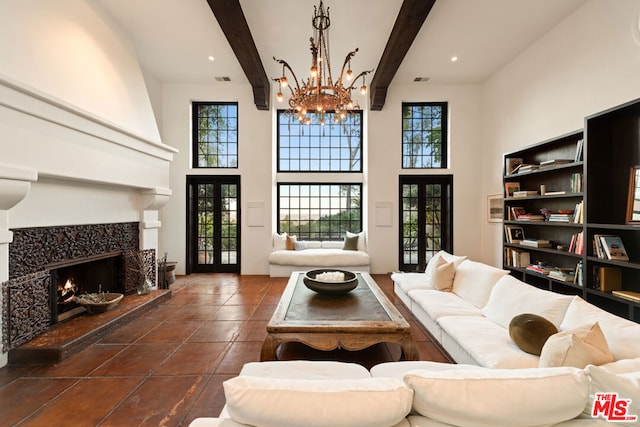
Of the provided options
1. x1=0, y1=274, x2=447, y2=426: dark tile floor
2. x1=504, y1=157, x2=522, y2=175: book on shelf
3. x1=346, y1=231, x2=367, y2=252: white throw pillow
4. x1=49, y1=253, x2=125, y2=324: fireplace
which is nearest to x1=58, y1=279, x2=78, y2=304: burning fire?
x1=49, y1=253, x2=125, y2=324: fireplace

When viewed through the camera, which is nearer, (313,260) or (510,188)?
(510,188)

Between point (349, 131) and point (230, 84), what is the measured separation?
9.06 ft

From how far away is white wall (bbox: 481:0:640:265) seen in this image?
3096 millimetres

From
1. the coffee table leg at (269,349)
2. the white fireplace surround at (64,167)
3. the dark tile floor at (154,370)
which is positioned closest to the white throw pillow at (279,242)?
the dark tile floor at (154,370)

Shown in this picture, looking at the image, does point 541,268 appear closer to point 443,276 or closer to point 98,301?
point 443,276

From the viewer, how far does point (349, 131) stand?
21.6ft

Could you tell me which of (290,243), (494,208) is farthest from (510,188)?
(290,243)

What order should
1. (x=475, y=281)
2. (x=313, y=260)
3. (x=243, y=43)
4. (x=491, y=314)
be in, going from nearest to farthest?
(x=491, y=314) → (x=475, y=281) → (x=243, y=43) → (x=313, y=260)

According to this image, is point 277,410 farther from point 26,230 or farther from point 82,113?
point 82,113

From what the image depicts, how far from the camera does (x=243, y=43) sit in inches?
157

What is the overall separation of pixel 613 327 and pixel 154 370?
3.26 m

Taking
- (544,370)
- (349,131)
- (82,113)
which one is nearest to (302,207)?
(349,131)

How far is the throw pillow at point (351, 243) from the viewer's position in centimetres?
612

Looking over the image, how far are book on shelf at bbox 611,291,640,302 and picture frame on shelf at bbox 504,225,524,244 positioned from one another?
158 cm
